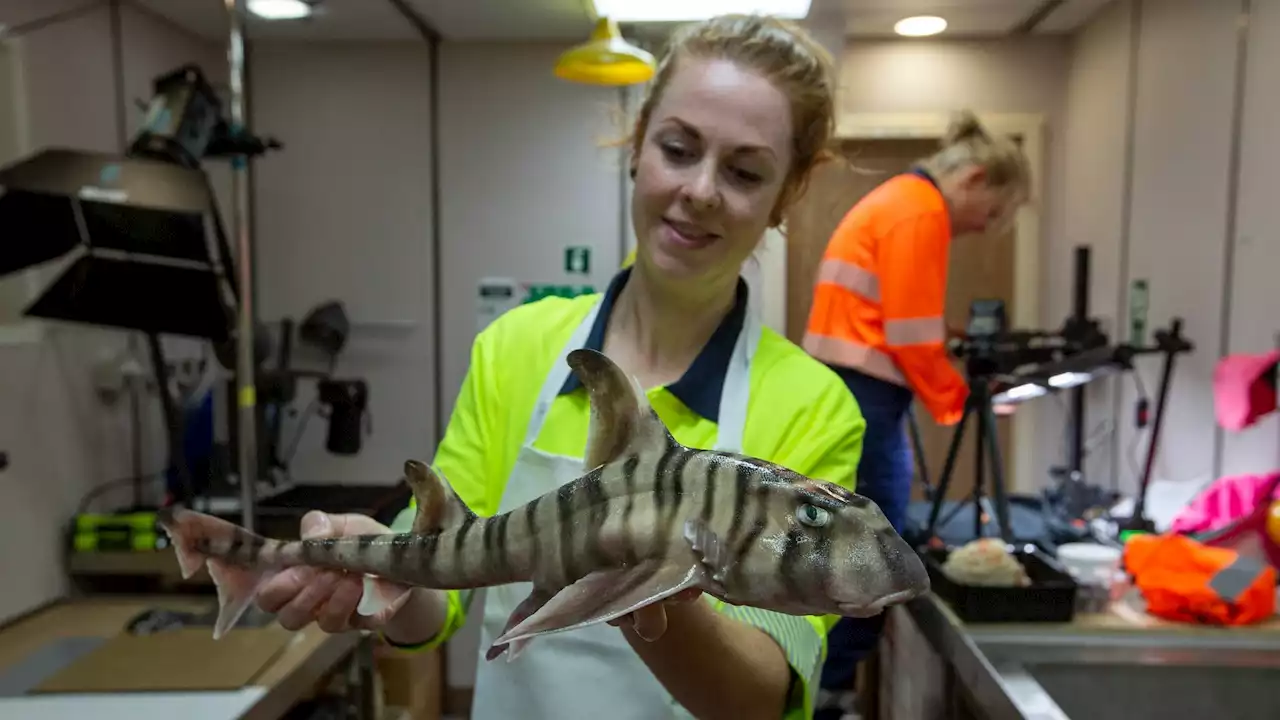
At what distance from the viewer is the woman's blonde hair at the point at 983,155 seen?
149 centimetres

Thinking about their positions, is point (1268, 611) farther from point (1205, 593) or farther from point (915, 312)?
point (915, 312)

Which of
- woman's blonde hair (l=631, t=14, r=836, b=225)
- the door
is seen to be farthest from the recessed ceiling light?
woman's blonde hair (l=631, t=14, r=836, b=225)

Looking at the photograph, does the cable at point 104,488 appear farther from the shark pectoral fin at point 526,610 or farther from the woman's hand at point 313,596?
the shark pectoral fin at point 526,610

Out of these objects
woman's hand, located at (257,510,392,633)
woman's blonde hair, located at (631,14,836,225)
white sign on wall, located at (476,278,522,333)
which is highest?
woman's blonde hair, located at (631,14,836,225)

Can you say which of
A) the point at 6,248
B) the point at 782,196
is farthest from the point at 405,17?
the point at 782,196

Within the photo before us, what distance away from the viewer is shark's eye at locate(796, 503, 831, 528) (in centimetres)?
35

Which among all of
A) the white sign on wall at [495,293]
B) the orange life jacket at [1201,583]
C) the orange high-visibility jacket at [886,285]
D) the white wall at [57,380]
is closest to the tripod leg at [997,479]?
the orange life jacket at [1201,583]

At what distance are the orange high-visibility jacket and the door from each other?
0.04m

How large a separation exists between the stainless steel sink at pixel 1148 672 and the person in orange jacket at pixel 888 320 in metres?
0.27

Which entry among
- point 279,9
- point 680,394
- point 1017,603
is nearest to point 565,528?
point 680,394

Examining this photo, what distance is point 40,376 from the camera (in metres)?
1.79

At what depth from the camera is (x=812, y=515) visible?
13.8 inches

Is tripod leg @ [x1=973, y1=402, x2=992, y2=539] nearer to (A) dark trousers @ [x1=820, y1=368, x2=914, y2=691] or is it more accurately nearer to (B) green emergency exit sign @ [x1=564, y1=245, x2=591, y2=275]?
(A) dark trousers @ [x1=820, y1=368, x2=914, y2=691]

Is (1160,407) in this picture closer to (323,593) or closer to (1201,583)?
(1201,583)
